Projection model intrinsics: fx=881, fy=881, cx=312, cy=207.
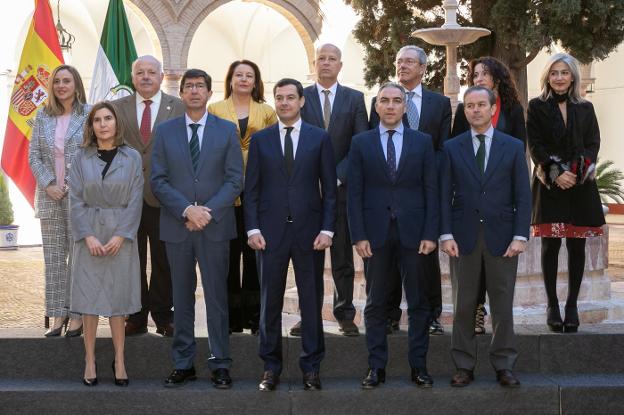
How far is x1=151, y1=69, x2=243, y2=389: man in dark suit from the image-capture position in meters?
4.56

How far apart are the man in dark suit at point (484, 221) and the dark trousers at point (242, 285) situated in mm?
1121

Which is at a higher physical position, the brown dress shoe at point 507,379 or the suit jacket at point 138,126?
the suit jacket at point 138,126

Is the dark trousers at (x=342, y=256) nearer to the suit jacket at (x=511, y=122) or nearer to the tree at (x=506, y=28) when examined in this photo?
the suit jacket at (x=511, y=122)

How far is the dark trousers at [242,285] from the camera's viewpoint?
4923mm

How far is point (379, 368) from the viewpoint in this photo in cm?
459

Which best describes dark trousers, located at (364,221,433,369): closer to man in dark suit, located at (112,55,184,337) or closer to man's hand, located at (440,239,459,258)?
man's hand, located at (440,239,459,258)

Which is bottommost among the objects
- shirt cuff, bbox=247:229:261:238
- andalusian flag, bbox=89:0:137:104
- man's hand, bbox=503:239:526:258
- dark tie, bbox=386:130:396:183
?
man's hand, bbox=503:239:526:258


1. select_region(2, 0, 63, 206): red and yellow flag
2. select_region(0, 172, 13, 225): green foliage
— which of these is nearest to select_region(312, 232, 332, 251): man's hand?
select_region(2, 0, 63, 206): red and yellow flag

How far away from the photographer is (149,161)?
495 cm

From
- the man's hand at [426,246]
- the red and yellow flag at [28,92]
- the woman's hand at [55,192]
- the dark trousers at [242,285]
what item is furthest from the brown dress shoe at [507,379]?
the red and yellow flag at [28,92]

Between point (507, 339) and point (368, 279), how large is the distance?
0.78 metres

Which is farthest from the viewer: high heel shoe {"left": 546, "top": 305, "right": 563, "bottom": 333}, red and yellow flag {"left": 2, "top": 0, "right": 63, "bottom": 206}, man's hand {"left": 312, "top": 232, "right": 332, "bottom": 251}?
red and yellow flag {"left": 2, "top": 0, "right": 63, "bottom": 206}

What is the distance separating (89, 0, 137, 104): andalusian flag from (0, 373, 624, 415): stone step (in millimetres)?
3476

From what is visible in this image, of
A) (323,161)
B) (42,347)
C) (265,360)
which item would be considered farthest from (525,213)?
(42,347)
